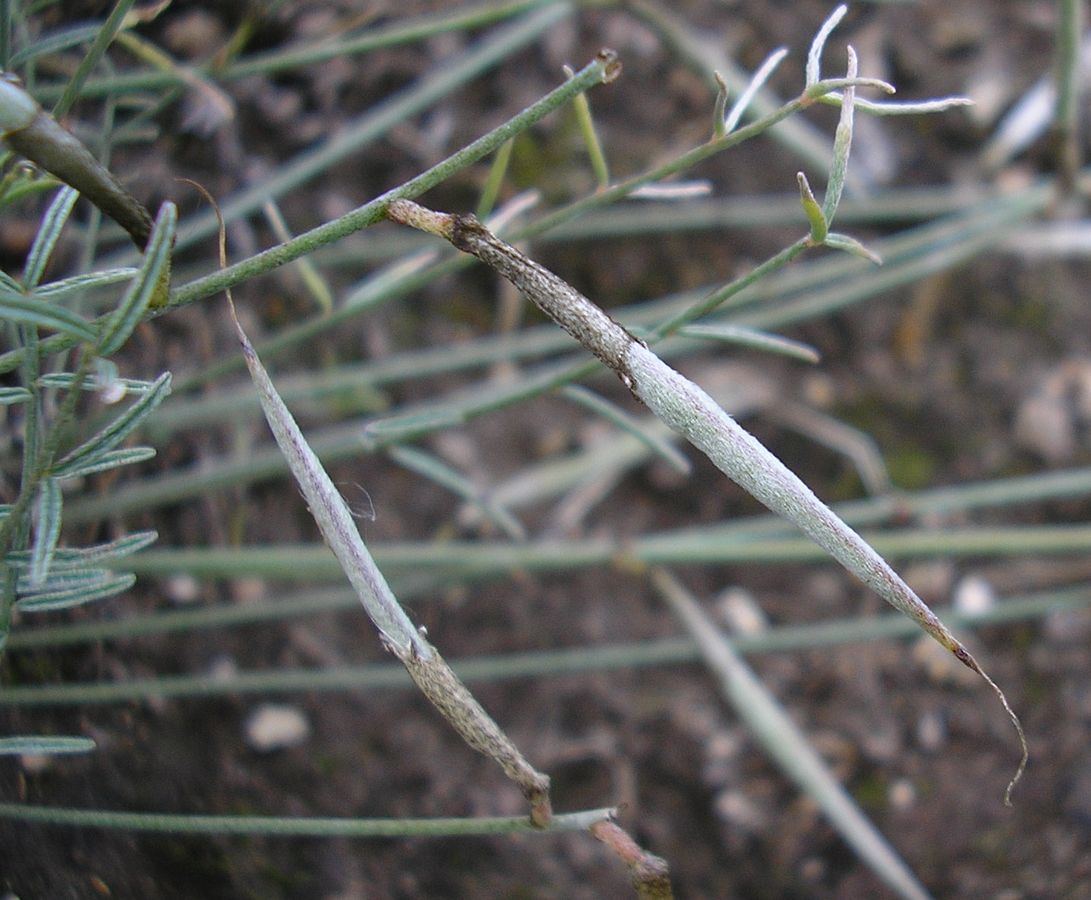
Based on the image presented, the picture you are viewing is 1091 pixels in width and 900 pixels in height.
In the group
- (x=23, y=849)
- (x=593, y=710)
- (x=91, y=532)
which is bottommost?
(x=593, y=710)

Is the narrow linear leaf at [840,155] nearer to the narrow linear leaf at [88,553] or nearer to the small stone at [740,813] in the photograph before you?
the narrow linear leaf at [88,553]

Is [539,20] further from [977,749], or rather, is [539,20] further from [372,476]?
[977,749]

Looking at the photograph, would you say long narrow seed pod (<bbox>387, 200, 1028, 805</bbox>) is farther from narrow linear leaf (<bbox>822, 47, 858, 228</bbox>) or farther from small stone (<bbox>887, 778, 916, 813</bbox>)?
small stone (<bbox>887, 778, 916, 813</bbox>)

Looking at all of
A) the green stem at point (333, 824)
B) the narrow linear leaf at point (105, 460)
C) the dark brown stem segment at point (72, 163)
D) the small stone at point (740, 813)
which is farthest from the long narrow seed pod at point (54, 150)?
the small stone at point (740, 813)

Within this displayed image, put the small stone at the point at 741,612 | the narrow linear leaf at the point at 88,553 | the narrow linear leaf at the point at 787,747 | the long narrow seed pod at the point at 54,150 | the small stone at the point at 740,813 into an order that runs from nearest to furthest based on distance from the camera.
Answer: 1. the long narrow seed pod at the point at 54,150
2. the narrow linear leaf at the point at 88,553
3. the narrow linear leaf at the point at 787,747
4. the small stone at the point at 740,813
5. the small stone at the point at 741,612

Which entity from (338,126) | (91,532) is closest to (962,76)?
(338,126)

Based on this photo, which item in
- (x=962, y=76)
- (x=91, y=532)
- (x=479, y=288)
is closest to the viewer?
(x=91, y=532)
